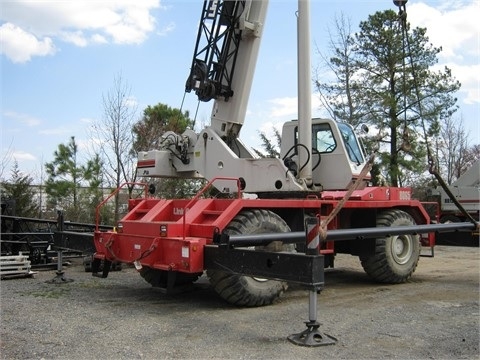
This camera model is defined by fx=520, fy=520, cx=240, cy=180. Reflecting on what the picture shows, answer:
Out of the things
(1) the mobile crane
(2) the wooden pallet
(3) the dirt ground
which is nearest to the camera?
(3) the dirt ground

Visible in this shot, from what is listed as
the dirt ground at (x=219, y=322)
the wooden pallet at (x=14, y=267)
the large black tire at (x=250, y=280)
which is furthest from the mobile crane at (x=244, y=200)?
the wooden pallet at (x=14, y=267)

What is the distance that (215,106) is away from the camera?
9.36 meters

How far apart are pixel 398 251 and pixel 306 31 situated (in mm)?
4218

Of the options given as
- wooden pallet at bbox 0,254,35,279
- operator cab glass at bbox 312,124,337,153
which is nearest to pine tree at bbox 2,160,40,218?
wooden pallet at bbox 0,254,35,279

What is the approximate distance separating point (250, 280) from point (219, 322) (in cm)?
94

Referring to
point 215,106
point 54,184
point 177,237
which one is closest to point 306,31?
point 215,106

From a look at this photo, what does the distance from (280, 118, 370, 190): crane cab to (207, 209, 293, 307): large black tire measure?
1.78 meters

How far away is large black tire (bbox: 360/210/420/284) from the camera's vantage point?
9016 mm

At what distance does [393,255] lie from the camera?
9156mm

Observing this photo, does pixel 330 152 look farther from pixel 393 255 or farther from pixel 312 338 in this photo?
pixel 312 338

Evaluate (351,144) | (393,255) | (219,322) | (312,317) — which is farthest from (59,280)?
(393,255)

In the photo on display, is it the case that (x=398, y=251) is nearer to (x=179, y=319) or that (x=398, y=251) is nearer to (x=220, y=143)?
(x=220, y=143)

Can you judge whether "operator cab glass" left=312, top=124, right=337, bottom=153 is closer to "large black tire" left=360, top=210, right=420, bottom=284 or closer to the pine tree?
"large black tire" left=360, top=210, right=420, bottom=284

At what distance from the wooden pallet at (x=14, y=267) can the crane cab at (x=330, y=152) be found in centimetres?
510
